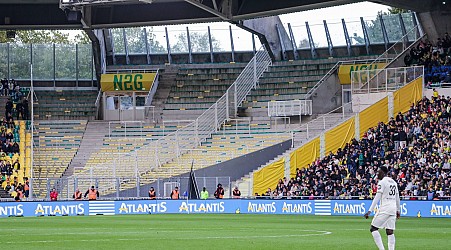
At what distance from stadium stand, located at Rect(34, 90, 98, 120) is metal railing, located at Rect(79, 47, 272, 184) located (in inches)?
343

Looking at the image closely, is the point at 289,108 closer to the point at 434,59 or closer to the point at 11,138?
the point at 434,59

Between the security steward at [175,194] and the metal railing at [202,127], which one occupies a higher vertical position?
the metal railing at [202,127]

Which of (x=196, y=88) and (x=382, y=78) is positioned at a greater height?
(x=382, y=78)

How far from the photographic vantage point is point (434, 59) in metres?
57.5

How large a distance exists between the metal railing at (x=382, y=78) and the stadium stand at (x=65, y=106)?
69.4 ft

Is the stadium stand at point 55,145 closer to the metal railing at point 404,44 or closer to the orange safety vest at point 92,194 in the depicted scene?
the orange safety vest at point 92,194

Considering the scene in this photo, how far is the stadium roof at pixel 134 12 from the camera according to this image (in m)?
55.9

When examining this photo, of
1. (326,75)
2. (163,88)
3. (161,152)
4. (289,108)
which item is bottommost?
(161,152)

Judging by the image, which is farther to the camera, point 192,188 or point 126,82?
point 126,82

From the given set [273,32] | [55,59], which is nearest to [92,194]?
[273,32]

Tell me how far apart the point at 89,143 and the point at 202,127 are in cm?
820

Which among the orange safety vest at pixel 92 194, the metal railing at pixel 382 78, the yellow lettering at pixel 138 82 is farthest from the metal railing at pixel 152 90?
the orange safety vest at pixel 92 194

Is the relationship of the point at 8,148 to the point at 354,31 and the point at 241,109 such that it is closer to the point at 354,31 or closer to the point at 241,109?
the point at 241,109

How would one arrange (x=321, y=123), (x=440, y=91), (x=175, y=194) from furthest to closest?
(x=321, y=123) < (x=440, y=91) < (x=175, y=194)
